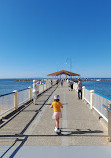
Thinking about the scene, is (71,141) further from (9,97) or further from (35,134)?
(9,97)

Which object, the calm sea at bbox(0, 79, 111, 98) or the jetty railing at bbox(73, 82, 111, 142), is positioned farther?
the calm sea at bbox(0, 79, 111, 98)

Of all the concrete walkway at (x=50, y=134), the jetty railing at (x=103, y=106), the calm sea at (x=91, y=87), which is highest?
the jetty railing at (x=103, y=106)

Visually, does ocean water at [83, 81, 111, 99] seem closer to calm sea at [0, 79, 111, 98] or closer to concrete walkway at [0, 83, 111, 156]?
calm sea at [0, 79, 111, 98]

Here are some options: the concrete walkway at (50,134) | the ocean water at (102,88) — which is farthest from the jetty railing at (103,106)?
the ocean water at (102,88)

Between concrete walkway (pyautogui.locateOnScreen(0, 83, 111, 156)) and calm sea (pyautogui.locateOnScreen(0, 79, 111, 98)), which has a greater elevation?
concrete walkway (pyautogui.locateOnScreen(0, 83, 111, 156))

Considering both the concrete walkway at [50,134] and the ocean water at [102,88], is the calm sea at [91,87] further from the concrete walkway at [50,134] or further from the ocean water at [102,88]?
the concrete walkway at [50,134]

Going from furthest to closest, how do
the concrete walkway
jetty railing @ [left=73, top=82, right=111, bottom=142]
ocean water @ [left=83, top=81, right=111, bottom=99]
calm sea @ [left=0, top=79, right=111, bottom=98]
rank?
1. calm sea @ [left=0, top=79, right=111, bottom=98]
2. ocean water @ [left=83, top=81, right=111, bottom=99]
3. jetty railing @ [left=73, top=82, right=111, bottom=142]
4. the concrete walkway

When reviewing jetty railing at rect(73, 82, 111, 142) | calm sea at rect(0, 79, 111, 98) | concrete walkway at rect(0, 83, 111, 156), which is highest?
jetty railing at rect(73, 82, 111, 142)

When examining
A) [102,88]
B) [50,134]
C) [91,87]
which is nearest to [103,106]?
[50,134]

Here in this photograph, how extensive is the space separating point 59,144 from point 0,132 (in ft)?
7.61

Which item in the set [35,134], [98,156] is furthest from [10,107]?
[98,156]

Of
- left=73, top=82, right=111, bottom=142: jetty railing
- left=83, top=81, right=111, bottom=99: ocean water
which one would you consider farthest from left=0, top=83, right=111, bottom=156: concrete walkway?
left=83, top=81, right=111, bottom=99: ocean water

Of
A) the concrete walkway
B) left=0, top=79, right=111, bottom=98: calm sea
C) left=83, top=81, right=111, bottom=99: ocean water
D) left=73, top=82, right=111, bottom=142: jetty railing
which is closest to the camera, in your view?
the concrete walkway

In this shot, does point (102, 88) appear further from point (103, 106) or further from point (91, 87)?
point (103, 106)
